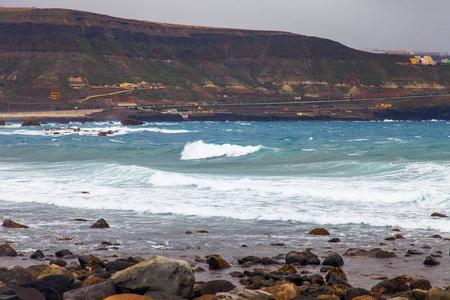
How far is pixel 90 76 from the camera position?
17888 cm

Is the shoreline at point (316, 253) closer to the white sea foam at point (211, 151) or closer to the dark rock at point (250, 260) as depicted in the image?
the dark rock at point (250, 260)

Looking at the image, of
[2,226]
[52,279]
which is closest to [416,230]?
[52,279]

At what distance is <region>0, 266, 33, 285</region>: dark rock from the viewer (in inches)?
330

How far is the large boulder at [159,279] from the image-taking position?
7551 mm

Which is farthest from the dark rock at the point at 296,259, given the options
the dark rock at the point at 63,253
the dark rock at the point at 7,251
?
the dark rock at the point at 7,251

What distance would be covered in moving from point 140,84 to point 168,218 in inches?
6838

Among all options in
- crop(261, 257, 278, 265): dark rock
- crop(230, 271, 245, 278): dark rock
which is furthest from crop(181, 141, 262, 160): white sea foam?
crop(230, 271, 245, 278): dark rock

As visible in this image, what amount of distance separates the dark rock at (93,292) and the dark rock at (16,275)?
1234 millimetres

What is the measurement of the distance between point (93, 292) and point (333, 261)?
4.72 meters

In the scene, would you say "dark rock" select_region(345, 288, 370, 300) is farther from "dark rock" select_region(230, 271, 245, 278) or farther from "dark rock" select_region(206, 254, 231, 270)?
"dark rock" select_region(206, 254, 231, 270)

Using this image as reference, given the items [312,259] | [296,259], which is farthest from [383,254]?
[296,259]

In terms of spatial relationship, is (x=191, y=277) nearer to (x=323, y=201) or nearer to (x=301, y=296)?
(x=301, y=296)

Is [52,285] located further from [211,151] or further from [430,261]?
[211,151]

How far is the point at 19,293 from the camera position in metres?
6.91
